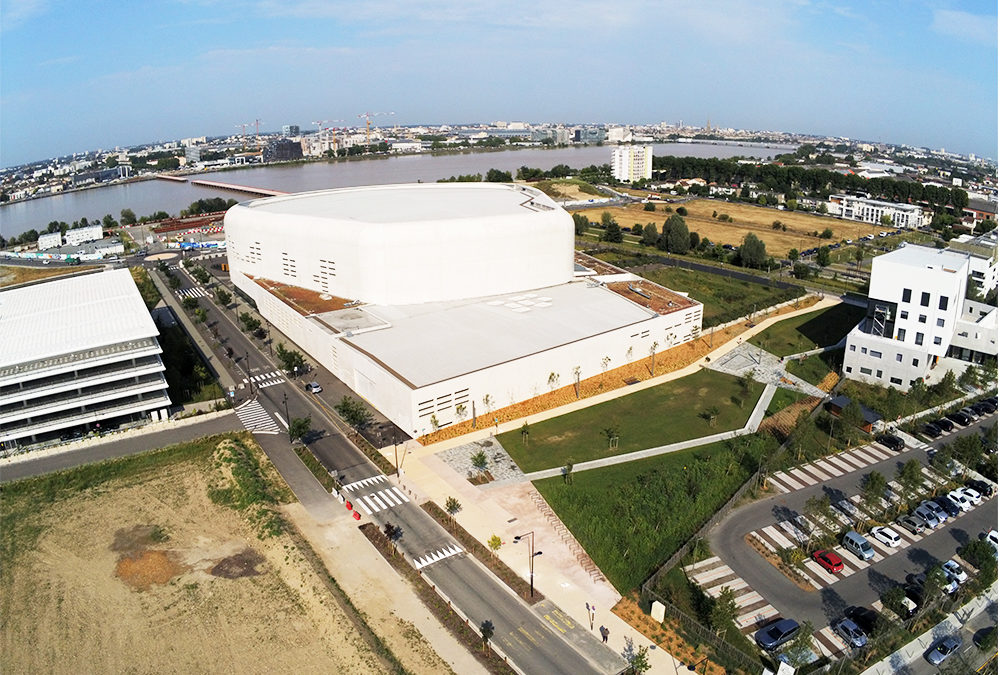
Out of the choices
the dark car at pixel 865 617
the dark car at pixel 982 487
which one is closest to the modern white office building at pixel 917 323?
the dark car at pixel 982 487

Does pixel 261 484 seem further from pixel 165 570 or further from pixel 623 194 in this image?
pixel 623 194

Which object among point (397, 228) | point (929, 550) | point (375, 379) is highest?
point (397, 228)

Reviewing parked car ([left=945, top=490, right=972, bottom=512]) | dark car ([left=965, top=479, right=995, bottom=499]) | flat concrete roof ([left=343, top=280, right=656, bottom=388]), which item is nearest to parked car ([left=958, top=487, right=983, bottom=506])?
parked car ([left=945, top=490, right=972, bottom=512])

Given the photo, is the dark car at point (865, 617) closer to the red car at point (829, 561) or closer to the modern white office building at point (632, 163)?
the red car at point (829, 561)

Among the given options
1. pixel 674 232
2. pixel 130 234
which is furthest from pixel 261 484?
pixel 130 234

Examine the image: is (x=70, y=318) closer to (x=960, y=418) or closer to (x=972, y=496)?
(x=972, y=496)
